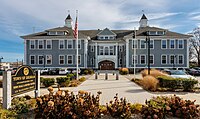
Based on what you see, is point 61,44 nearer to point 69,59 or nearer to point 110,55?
point 69,59

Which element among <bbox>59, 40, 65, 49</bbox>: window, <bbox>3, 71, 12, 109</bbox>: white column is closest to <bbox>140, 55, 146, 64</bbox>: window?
<bbox>59, 40, 65, 49</bbox>: window

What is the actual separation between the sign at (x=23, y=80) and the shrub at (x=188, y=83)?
11.1m

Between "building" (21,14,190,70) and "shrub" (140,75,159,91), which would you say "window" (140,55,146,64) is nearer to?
"building" (21,14,190,70)

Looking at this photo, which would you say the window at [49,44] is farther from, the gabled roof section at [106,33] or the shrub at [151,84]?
the shrub at [151,84]

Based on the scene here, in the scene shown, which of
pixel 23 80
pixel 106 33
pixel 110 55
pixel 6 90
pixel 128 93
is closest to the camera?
pixel 6 90

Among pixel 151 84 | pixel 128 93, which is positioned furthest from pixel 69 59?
pixel 128 93

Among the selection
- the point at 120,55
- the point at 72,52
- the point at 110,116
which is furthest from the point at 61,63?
the point at 110,116

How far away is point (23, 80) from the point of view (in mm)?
7617

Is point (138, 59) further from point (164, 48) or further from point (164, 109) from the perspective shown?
point (164, 109)

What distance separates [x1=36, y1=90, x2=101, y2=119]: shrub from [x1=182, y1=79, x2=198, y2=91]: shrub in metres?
10.0

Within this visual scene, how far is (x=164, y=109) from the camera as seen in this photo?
5816 mm

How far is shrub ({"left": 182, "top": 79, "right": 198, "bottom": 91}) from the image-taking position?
42.9 ft

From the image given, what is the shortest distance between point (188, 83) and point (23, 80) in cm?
1184

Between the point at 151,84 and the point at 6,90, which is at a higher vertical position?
the point at 6,90
